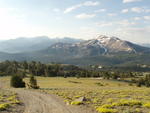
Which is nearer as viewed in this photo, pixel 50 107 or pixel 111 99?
pixel 50 107

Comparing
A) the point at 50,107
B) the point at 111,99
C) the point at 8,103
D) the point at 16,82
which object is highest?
the point at 8,103

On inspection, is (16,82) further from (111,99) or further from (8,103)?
(111,99)

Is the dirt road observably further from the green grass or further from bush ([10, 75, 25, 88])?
bush ([10, 75, 25, 88])

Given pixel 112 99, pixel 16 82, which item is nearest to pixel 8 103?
pixel 112 99

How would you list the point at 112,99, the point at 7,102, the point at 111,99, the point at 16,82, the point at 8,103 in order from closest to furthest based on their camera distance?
the point at 8,103 < the point at 7,102 < the point at 111,99 < the point at 112,99 < the point at 16,82

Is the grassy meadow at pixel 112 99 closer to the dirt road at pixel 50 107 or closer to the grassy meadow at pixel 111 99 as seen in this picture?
the grassy meadow at pixel 111 99

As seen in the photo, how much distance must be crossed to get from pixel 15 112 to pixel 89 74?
550 ft

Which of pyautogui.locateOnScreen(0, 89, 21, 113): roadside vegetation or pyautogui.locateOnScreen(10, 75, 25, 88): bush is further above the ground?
pyautogui.locateOnScreen(0, 89, 21, 113): roadside vegetation

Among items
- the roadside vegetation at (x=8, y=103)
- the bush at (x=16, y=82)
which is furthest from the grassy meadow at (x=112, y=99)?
the bush at (x=16, y=82)

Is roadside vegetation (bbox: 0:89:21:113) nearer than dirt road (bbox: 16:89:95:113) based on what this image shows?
No

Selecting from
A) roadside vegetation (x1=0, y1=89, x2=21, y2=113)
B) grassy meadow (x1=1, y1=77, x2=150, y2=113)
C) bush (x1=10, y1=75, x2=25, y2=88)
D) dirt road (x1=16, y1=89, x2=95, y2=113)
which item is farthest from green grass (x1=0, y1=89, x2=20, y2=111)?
bush (x1=10, y1=75, x2=25, y2=88)

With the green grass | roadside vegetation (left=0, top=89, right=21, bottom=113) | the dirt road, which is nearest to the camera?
the dirt road

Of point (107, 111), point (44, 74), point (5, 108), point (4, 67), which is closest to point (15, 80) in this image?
point (5, 108)

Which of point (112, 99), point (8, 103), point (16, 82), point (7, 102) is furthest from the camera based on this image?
point (16, 82)
